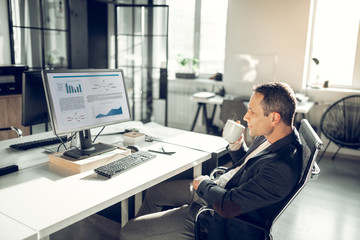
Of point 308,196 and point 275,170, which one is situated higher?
point 275,170

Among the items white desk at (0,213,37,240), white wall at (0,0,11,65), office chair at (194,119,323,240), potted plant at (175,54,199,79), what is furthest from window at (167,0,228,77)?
white desk at (0,213,37,240)

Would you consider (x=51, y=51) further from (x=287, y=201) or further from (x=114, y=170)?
(x=287, y=201)

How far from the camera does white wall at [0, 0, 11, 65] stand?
398 centimetres

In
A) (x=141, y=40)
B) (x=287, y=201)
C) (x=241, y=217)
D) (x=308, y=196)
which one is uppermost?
(x=141, y=40)

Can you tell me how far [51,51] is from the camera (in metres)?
4.82

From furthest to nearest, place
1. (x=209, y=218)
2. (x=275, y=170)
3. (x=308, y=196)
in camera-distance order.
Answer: (x=308, y=196) < (x=209, y=218) < (x=275, y=170)

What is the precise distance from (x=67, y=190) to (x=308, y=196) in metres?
2.47

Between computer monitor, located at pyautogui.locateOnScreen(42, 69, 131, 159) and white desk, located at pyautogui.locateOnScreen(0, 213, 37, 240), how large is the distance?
59cm

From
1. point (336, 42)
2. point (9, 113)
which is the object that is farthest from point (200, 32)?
point (9, 113)

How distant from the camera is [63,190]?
148 cm

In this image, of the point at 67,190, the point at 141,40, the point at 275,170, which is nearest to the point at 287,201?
the point at 275,170

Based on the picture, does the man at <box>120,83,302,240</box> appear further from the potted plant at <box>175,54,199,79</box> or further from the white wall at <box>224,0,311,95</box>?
the potted plant at <box>175,54,199,79</box>

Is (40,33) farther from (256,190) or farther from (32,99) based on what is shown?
(256,190)

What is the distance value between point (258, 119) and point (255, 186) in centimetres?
31
